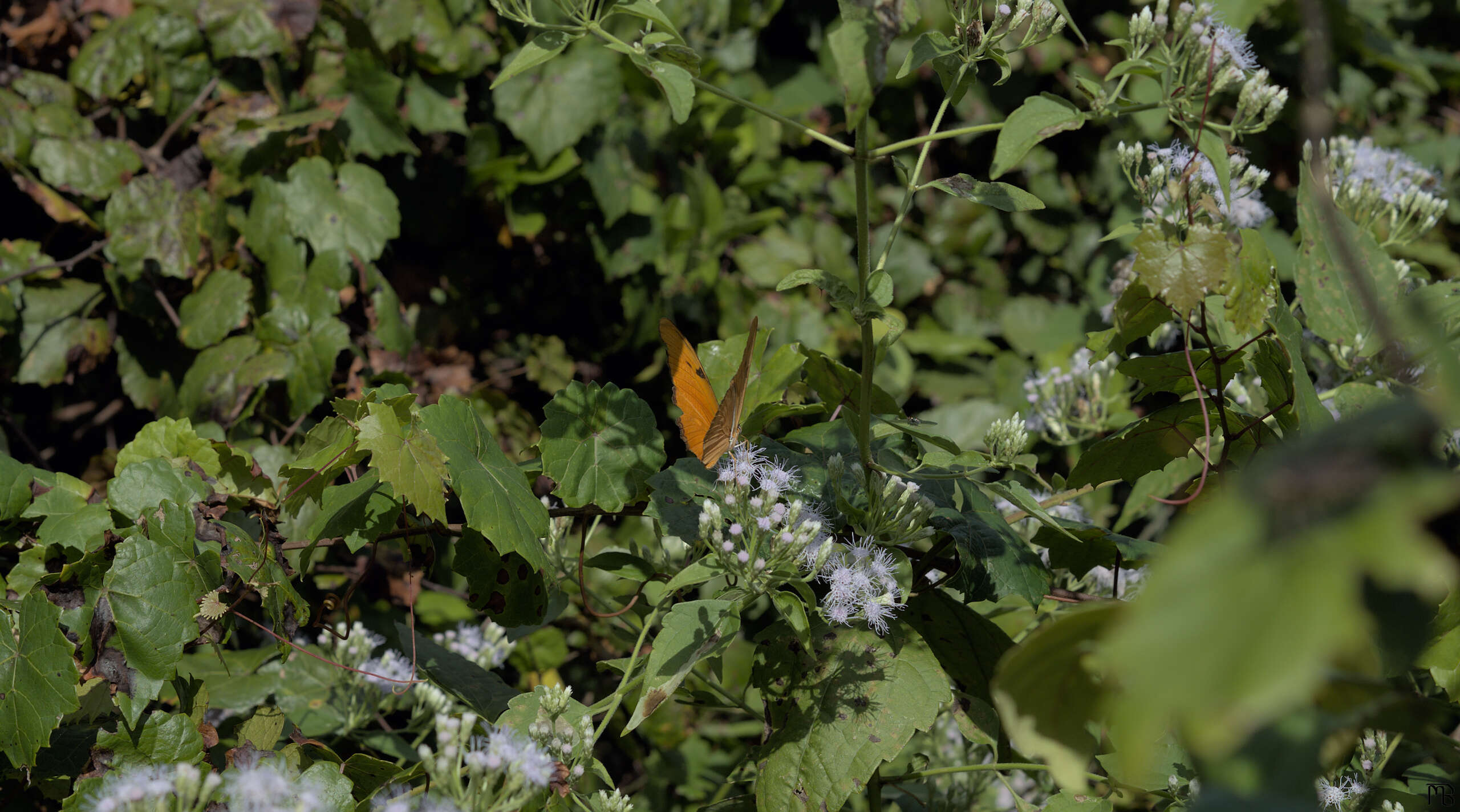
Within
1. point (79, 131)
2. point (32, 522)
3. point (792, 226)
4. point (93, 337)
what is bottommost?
point (792, 226)

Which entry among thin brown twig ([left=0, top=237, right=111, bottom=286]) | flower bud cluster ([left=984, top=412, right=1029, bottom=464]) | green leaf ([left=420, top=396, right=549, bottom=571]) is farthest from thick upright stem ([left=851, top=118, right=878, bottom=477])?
thin brown twig ([left=0, top=237, right=111, bottom=286])

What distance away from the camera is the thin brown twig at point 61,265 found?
1.54 meters

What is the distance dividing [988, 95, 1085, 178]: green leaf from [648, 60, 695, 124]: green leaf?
0.91 feet

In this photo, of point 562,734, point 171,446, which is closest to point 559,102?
point 171,446

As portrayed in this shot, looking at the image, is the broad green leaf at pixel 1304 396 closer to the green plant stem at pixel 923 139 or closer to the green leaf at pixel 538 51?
the green plant stem at pixel 923 139

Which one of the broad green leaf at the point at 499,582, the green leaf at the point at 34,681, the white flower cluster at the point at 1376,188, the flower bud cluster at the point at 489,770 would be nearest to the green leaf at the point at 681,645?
the flower bud cluster at the point at 489,770

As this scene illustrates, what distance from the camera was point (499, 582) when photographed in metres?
1.02

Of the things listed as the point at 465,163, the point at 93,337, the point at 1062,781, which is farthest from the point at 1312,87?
the point at 465,163

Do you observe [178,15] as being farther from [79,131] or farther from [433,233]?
[433,233]

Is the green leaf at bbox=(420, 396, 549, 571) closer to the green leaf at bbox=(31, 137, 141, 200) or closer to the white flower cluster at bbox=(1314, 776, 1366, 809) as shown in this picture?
the white flower cluster at bbox=(1314, 776, 1366, 809)

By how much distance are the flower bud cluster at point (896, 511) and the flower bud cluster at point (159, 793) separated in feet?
1.91

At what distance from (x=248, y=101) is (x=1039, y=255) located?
7.04 feet

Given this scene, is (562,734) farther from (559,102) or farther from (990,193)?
(559,102)

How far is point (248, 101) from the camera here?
1772 mm
